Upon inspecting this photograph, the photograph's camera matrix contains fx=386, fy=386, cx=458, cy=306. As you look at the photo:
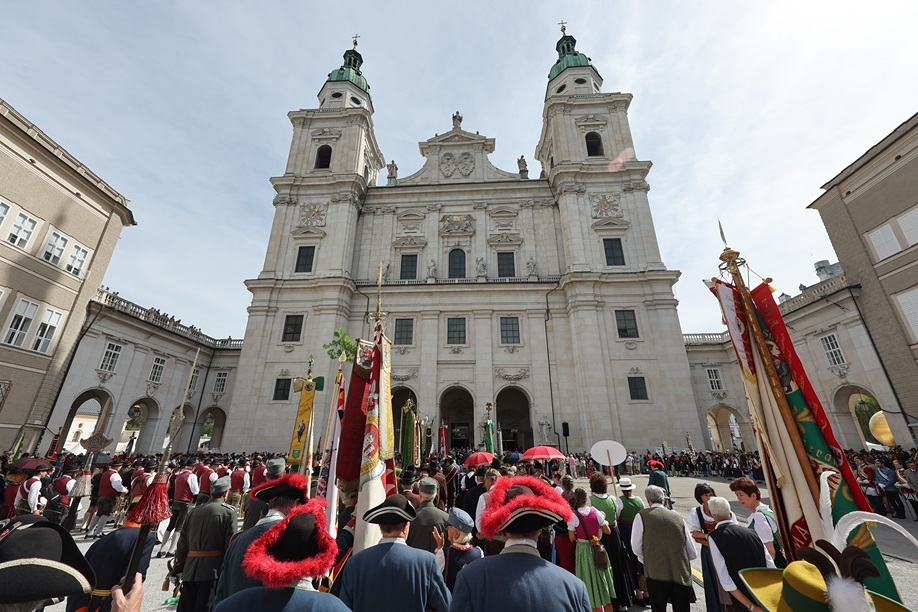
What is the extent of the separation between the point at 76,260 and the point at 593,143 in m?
32.6

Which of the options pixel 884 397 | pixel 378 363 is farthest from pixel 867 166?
pixel 378 363

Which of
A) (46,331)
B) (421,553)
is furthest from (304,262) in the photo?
(421,553)

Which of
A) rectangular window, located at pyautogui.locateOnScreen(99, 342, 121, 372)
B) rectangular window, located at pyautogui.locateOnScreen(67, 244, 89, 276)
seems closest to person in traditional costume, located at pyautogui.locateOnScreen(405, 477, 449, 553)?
rectangular window, located at pyautogui.locateOnScreen(67, 244, 89, 276)

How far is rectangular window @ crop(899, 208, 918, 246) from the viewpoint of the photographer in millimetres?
15633

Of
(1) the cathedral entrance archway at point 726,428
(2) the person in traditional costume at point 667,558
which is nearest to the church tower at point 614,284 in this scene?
(1) the cathedral entrance archway at point 726,428

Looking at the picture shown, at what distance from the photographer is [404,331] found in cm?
2481

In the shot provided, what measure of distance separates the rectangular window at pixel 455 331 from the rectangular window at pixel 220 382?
53.9 ft

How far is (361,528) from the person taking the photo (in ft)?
12.5

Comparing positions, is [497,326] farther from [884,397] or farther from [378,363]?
[378,363]

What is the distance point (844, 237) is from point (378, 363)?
2393 cm

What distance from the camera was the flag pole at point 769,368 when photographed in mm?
3236

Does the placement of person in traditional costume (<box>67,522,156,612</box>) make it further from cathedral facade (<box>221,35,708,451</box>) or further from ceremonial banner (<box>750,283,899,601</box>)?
cathedral facade (<box>221,35,708,451</box>)

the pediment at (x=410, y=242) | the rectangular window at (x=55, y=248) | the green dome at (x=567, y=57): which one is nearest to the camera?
the rectangular window at (x=55, y=248)

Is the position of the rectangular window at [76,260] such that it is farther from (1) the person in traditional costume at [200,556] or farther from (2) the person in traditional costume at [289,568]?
(2) the person in traditional costume at [289,568]
